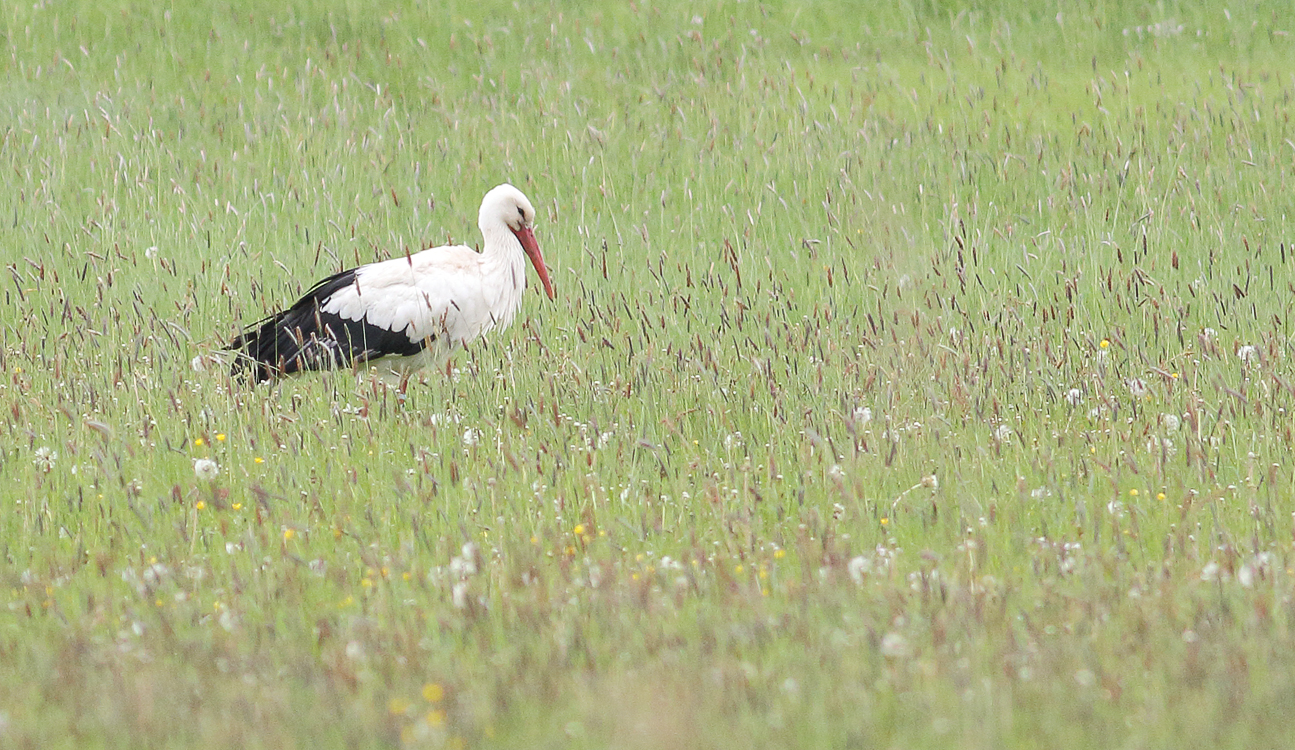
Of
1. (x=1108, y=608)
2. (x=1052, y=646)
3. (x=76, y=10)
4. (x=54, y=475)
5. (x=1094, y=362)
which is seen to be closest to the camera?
(x=1052, y=646)

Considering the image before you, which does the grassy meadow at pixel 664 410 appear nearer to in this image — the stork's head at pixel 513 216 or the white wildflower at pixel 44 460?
the white wildflower at pixel 44 460

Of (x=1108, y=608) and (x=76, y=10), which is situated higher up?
(x=76, y=10)

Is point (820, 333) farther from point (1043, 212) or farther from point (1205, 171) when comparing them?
point (1205, 171)

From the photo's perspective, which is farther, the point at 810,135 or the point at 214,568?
the point at 810,135

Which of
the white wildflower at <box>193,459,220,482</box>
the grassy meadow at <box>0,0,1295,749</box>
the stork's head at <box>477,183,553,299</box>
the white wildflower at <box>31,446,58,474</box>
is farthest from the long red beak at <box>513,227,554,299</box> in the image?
the white wildflower at <box>31,446,58,474</box>

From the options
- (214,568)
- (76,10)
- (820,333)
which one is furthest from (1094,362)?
(76,10)

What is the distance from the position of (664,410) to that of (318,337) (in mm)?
1898

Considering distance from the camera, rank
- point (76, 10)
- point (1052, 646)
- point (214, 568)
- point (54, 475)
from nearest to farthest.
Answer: point (1052, 646)
point (214, 568)
point (54, 475)
point (76, 10)

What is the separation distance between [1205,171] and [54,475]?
7.72 metres

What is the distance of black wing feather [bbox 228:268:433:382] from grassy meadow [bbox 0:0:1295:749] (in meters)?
0.25

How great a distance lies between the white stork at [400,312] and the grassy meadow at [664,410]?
0.25 meters

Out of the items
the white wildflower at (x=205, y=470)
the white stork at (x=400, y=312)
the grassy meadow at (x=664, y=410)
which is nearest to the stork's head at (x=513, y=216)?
the white stork at (x=400, y=312)

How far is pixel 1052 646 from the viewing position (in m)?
3.13

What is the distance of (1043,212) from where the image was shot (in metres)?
9.05
